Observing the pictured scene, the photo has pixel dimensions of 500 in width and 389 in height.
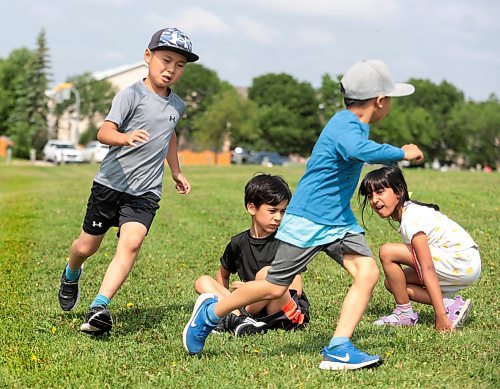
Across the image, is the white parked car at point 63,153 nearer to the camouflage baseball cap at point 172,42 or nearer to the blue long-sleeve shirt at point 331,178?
the camouflage baseball cap at point 172,42

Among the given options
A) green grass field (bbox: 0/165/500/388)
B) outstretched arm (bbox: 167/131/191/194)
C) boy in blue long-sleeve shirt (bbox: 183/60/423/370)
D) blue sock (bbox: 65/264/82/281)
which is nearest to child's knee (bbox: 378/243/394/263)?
green grass field (bbox: 0/165/500/388)

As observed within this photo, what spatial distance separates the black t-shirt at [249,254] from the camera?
625 cm

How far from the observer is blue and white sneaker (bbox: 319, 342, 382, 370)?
4816 mm

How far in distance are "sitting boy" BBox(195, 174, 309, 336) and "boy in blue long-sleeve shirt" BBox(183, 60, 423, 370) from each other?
857 mm

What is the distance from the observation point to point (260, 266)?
6.24 m

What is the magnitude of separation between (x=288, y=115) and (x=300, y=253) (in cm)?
8267

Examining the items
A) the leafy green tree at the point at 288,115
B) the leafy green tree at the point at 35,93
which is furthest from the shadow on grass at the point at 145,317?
the leafy green tree at the point at 288,115

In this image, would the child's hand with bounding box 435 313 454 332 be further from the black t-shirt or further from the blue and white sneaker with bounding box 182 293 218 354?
the blue and white sneaker with bounding box 182 293 218 354

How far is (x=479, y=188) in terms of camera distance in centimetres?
1730

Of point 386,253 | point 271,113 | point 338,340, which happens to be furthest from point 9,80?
point 338,340

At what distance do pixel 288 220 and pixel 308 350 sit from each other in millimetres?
870

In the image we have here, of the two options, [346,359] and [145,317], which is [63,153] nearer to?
[145,317]

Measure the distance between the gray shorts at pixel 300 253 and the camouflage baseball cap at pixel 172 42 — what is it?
1690 mm

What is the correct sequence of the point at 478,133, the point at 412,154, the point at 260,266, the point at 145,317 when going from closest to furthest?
the point at 412,154 < the point at 260,266 < the point at 145,317 < the point at 478,133
